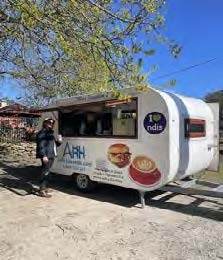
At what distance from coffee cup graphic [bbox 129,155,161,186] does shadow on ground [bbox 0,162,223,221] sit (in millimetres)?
584

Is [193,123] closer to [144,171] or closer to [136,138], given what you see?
[136,138]

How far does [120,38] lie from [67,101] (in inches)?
193

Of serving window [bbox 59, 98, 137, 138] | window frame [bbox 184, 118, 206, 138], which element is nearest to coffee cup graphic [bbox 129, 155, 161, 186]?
serving window [bbox 59, 98, 137, 138]

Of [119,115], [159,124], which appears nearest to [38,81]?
[119,115]

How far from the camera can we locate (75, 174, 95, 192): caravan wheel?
10609 millimetres

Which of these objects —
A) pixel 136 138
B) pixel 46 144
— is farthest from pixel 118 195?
pixel 46 144

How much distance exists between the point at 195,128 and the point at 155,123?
4.24 ft

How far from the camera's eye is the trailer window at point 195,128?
30.6 ft

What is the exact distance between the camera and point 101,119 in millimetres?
10203

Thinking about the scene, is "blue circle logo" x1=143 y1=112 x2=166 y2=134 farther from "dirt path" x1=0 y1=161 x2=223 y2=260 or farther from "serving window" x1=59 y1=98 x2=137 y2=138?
"dirt path" x1=0 y1=161 x2=223 y2=260

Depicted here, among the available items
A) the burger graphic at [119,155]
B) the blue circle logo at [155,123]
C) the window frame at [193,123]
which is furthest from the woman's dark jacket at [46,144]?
the window frame at [193,123]

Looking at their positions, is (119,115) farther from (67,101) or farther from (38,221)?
(38,221)

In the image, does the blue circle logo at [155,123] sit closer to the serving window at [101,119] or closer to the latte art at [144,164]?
the serving window at [101,119]

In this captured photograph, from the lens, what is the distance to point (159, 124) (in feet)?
29.0
